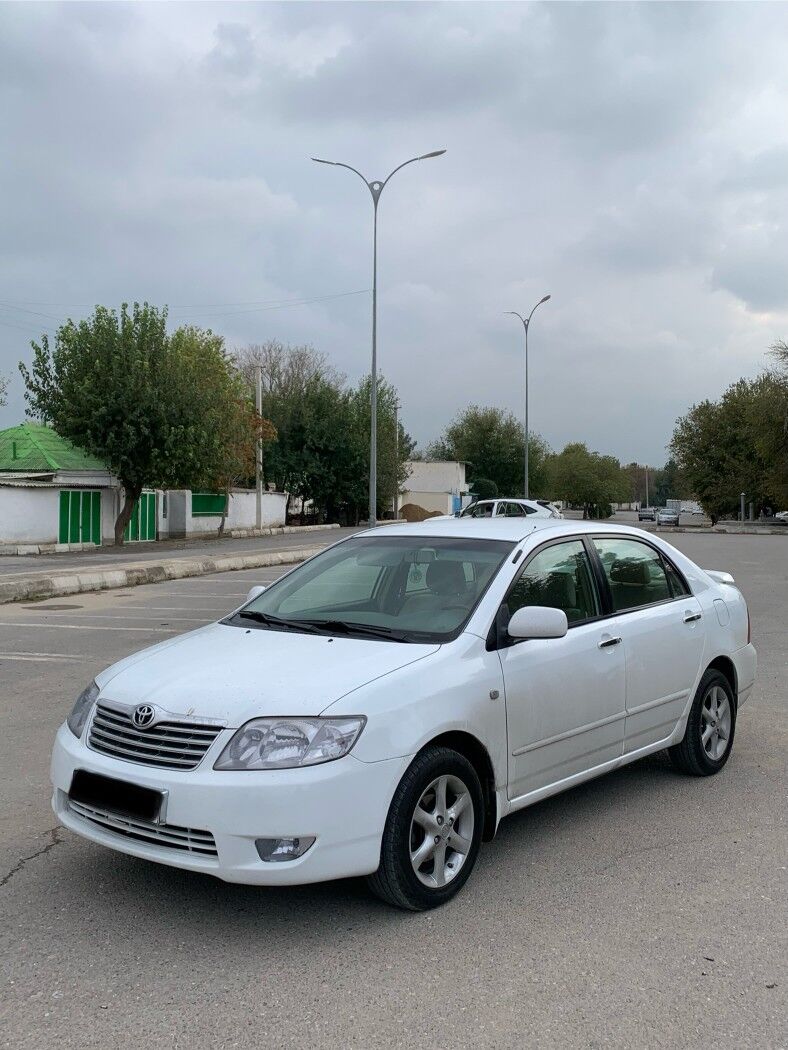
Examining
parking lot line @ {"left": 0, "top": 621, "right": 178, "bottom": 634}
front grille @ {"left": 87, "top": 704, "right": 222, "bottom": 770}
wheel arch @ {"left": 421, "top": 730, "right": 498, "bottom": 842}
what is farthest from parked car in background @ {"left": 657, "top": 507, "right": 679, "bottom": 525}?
front grille @ {"left": 87, "top": 704, "right": 222, "bottom": 770}

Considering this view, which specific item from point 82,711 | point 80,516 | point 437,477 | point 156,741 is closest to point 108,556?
point 80,516

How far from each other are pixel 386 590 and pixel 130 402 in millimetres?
29421

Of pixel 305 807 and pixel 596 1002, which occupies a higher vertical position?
pixel 305 807

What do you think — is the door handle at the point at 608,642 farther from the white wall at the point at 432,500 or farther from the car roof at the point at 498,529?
the white wall at the point at 432,500

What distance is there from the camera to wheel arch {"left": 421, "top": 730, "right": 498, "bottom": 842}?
12.9 feet

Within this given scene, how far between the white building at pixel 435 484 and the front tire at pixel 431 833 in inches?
2859

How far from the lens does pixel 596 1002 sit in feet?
10.3

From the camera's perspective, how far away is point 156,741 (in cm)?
362

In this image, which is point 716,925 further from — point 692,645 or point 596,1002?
point 692,645

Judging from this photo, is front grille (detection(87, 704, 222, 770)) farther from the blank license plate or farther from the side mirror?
the side mirror

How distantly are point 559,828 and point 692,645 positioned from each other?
52.5 inches

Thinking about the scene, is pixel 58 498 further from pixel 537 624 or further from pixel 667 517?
pixel 667 517

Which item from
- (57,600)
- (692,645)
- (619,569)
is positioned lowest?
(57,600)

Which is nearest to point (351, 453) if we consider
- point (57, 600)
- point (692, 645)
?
point (57, 600)
